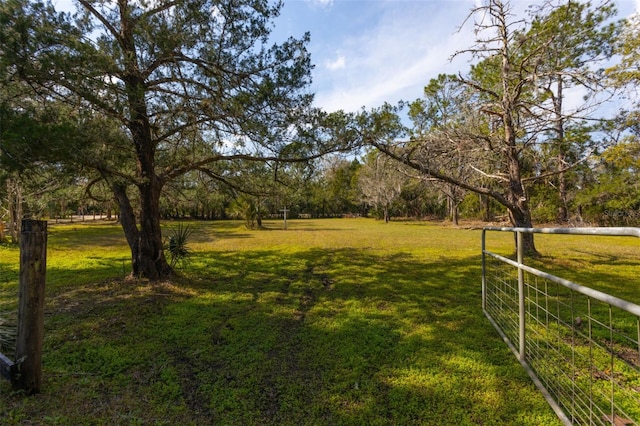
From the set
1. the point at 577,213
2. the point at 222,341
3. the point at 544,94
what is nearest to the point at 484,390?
the point at 222,341

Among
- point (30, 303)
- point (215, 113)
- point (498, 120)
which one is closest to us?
point (30, 303)

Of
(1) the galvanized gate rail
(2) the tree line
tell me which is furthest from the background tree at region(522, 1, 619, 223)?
(1) the galvanized gate rail

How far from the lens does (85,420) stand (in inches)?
84.2

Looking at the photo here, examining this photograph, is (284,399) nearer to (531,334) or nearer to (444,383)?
(444,383)

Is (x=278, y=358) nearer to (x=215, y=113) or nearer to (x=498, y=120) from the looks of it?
(x=215, y=113)

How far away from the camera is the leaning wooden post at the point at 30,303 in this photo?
2281 millimetres

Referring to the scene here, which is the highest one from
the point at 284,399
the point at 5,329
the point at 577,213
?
the point at 577,213

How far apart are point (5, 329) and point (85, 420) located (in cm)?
162

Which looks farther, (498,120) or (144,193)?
(498,120)

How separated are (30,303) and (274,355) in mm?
2068

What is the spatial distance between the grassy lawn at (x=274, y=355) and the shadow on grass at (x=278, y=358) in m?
0.01

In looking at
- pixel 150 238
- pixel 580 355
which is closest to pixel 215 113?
pixel 150 238

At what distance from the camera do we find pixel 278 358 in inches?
121

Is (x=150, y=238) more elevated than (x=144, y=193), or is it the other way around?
(x=144, y=193)
